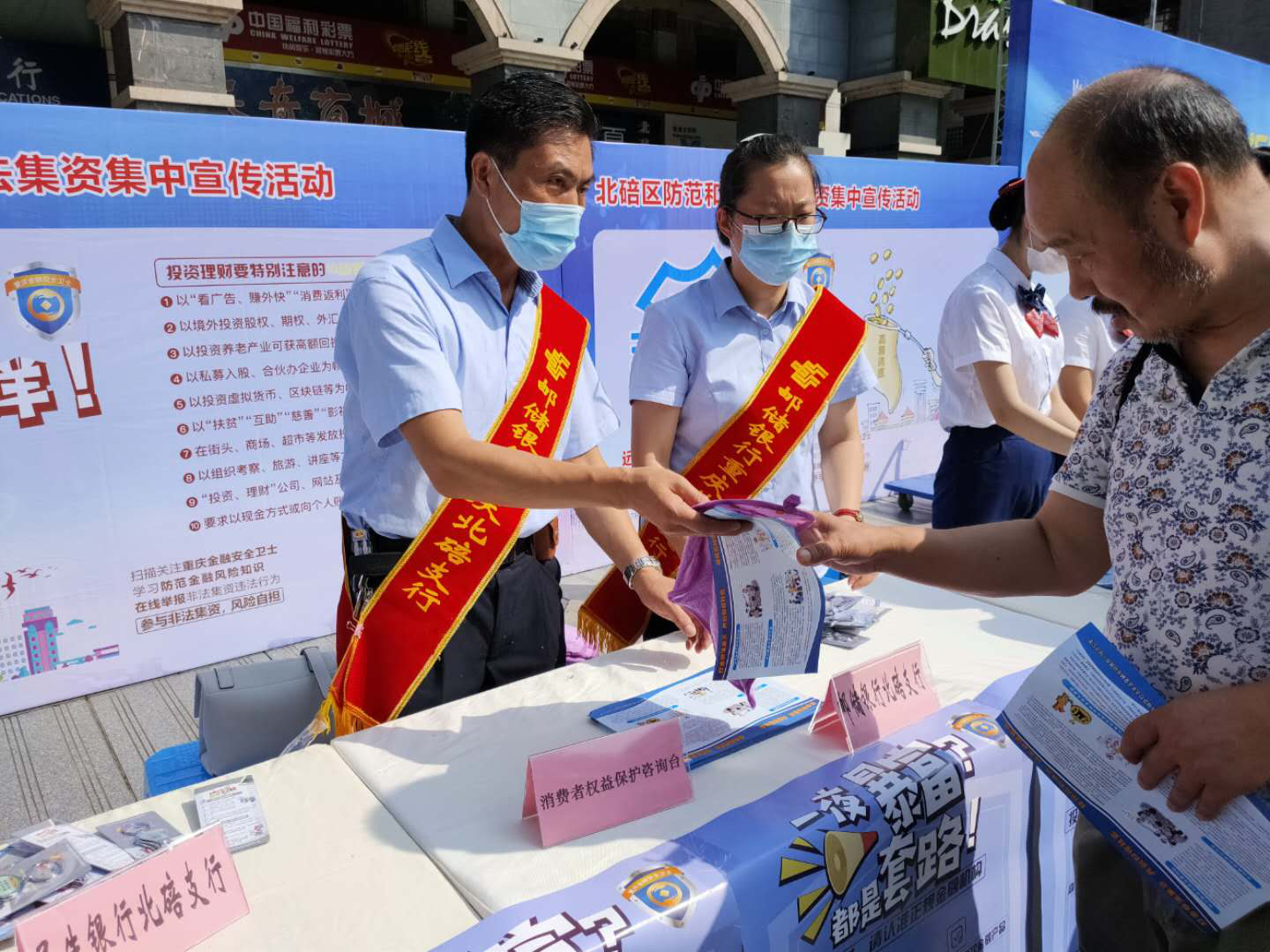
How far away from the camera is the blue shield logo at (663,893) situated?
0.94m

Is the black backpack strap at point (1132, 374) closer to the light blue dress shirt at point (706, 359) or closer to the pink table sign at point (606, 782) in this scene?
the pink table sign at point (606, 782)

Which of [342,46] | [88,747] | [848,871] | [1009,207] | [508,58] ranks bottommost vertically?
[88,747]

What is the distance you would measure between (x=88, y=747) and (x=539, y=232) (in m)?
2.30

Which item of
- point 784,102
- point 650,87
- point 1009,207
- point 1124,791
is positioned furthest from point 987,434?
point 650,87

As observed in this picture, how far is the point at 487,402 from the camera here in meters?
1.65

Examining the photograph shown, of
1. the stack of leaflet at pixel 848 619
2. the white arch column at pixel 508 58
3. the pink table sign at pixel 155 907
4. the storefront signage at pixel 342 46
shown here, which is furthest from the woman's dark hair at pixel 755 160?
the storefront signage at pixel 342 46

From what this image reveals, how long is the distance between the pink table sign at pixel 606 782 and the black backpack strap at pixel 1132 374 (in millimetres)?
681

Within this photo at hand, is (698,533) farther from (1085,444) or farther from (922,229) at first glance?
(922,229)

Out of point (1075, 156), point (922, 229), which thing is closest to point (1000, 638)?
point (1075, 156)

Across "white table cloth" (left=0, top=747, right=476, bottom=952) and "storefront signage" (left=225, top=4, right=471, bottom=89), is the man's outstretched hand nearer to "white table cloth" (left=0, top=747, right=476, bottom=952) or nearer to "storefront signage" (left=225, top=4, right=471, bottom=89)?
"white table cloth" (left=0, top=747, right=476, bottom=952)

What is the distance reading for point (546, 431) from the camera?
5.60 feet

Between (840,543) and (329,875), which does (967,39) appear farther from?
(329,875)

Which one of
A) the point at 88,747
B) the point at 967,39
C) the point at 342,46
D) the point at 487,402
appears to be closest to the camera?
the point at 487,402

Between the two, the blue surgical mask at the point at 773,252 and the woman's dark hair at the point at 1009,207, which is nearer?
the blue surgical mask at the point at 773,252
